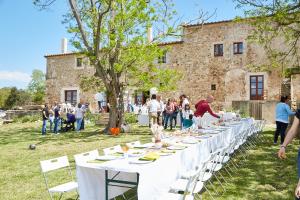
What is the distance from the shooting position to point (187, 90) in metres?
24.0

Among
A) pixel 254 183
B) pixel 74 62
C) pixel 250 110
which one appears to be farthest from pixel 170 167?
pixel 74 62

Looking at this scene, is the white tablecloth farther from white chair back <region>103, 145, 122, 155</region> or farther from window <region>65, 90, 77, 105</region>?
white chair back <region>103, 145, 122, 155</region>

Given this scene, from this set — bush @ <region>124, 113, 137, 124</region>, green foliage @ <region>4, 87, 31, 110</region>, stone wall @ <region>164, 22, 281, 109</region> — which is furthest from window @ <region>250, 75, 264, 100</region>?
green foliage @ <region>4, 87, 31, 110</region>

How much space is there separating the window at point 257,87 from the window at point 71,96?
15.0 metres

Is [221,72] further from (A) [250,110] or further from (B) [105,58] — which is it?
(B) [105,58]

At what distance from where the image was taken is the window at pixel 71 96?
2881 cm

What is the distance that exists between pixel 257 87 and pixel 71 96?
15.9m

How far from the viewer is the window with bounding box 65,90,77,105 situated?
1134 inches

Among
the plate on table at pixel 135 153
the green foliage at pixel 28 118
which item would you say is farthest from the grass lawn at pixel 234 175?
the green foliage at pixel 28 118

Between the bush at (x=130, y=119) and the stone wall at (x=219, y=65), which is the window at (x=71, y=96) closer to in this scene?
the stone wall at (x=219, y=65)

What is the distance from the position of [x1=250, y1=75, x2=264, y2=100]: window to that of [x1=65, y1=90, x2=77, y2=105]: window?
592 inches

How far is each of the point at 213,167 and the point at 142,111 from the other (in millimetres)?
14962

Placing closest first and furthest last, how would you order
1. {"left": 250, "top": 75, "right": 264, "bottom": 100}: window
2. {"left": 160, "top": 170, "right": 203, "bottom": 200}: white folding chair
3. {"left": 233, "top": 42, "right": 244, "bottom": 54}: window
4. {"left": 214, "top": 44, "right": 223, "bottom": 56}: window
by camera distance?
{"left": 160, "top": 170, "right": 203, "bottom": 200}: white folding chair < {"left": 250, "top": 75, "right": 264, "bottom": 100}: window < {"left": 233, "top": 42, "right": 244, "bottom": 54}: window < {"left": 214, "top": 44, "right": 223, "bottom": 56}: window

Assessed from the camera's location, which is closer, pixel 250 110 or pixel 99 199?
pixel 99 199
